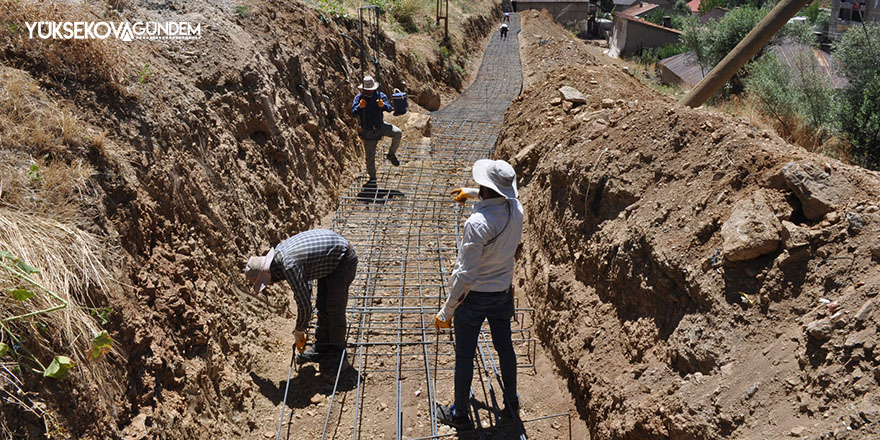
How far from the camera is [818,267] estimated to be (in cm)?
243

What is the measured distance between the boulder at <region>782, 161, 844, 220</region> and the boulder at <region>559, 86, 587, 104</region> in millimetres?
3423

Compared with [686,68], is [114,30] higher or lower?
higher

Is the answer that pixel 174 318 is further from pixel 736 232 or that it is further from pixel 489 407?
pixel 736 232

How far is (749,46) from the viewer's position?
4.91 m

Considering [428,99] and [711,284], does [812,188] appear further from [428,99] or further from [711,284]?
[428,99]

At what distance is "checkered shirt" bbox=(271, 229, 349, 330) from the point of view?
3393 millimetres

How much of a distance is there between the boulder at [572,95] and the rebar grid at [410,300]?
1575 millimetres

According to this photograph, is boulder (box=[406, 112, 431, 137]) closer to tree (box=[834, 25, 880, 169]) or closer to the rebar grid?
the rebar grid

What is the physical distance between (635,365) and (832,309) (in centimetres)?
104

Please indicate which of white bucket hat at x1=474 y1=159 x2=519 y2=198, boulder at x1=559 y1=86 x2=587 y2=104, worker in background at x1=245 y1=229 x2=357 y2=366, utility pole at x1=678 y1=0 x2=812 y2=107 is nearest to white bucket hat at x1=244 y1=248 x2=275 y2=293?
worker in background at x1=245 y1=229 x2=357 y2=366

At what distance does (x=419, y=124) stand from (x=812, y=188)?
244 inches

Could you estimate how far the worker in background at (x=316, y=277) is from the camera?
3.42m

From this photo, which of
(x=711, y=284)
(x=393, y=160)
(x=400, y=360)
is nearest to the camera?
(x=711, y=284)

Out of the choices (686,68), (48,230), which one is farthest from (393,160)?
(686,68)
